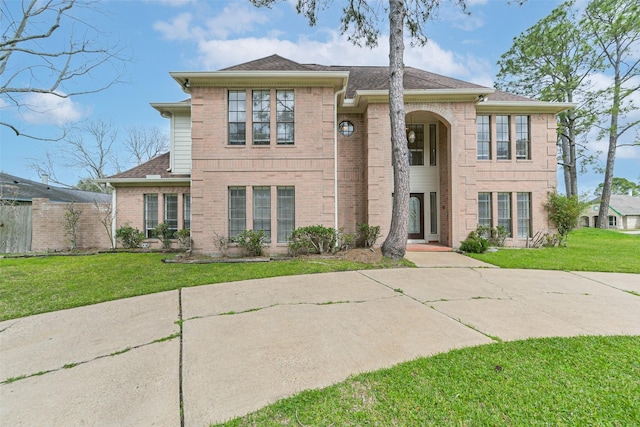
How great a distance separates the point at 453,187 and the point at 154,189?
1129cm

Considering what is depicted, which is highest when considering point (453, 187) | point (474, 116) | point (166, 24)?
point (166, 24)

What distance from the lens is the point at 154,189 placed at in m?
10.9

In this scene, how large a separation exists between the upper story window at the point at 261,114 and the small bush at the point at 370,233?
14.7 feet

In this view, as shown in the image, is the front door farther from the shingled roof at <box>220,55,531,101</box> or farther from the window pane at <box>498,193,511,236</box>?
the shingled roof at <box>220,55,531,101</box>

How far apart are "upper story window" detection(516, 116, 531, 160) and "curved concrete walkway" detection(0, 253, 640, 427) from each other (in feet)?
22.1

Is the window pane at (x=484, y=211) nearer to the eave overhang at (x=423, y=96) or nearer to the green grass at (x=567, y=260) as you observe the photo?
the green grass at (x=567, y=260)

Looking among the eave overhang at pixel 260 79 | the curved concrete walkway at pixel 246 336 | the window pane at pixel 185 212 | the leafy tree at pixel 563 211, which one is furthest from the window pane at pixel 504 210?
the window pane at pixel 185 212

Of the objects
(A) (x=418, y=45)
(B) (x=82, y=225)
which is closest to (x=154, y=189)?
(B) (x=82, y=225)

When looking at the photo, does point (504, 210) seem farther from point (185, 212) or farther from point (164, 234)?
point (164, 234)

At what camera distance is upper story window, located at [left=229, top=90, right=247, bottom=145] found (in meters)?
9.16

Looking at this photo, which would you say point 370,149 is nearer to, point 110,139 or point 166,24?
point 166,24

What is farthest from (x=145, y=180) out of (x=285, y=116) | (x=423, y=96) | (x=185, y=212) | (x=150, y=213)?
(x=423, y=96)

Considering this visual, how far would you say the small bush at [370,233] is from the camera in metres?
9.61

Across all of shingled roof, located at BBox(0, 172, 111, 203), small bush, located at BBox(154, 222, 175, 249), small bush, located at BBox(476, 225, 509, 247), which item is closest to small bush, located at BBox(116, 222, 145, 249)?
small bush, located at BBox(154, 222, 175, 249)
